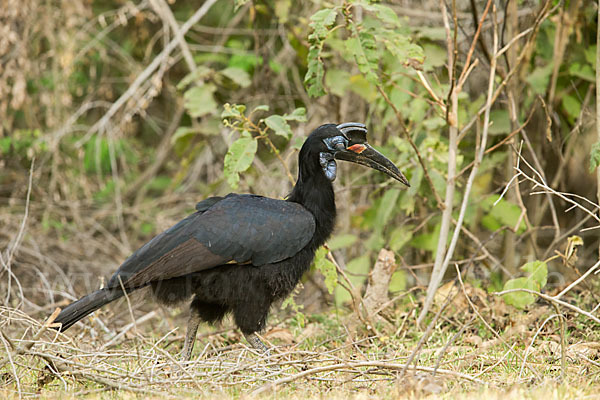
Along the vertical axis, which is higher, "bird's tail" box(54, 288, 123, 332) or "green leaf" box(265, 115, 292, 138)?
A: "green leaf" box(265, 115, 292, 138)

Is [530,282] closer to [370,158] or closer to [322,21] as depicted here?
[370,158]

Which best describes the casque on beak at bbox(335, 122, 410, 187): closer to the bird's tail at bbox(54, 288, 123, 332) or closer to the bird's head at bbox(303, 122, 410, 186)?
the bird's head at bbox(303, 122, 410, 186)

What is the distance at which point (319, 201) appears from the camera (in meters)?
4.23

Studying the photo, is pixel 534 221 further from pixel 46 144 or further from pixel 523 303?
pixel 46 144

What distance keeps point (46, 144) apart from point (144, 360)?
3.94m

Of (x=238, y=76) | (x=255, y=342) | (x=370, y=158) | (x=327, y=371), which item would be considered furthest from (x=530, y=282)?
(x=238, y=76)

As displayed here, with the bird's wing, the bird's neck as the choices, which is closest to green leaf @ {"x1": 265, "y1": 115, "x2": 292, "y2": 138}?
the bird's neck

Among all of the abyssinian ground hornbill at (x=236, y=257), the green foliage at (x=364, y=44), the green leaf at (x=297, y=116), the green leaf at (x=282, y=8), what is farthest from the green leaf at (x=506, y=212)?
the green leaf at (x=282, y=8)

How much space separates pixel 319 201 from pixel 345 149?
0.35 metres

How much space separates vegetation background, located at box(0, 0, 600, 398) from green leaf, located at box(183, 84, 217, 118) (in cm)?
2

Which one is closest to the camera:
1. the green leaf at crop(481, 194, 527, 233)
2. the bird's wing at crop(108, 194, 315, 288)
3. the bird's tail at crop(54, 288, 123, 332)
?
the bird's tail at crop(54, 288, 123, 332)

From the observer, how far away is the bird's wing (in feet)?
12.6

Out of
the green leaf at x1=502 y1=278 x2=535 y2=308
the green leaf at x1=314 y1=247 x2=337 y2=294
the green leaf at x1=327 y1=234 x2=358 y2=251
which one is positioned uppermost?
the green leaf at x1=502 y1=278 x2=535 y2=308

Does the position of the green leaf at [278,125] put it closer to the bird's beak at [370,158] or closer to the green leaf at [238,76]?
the bird's beak at [370,158]
